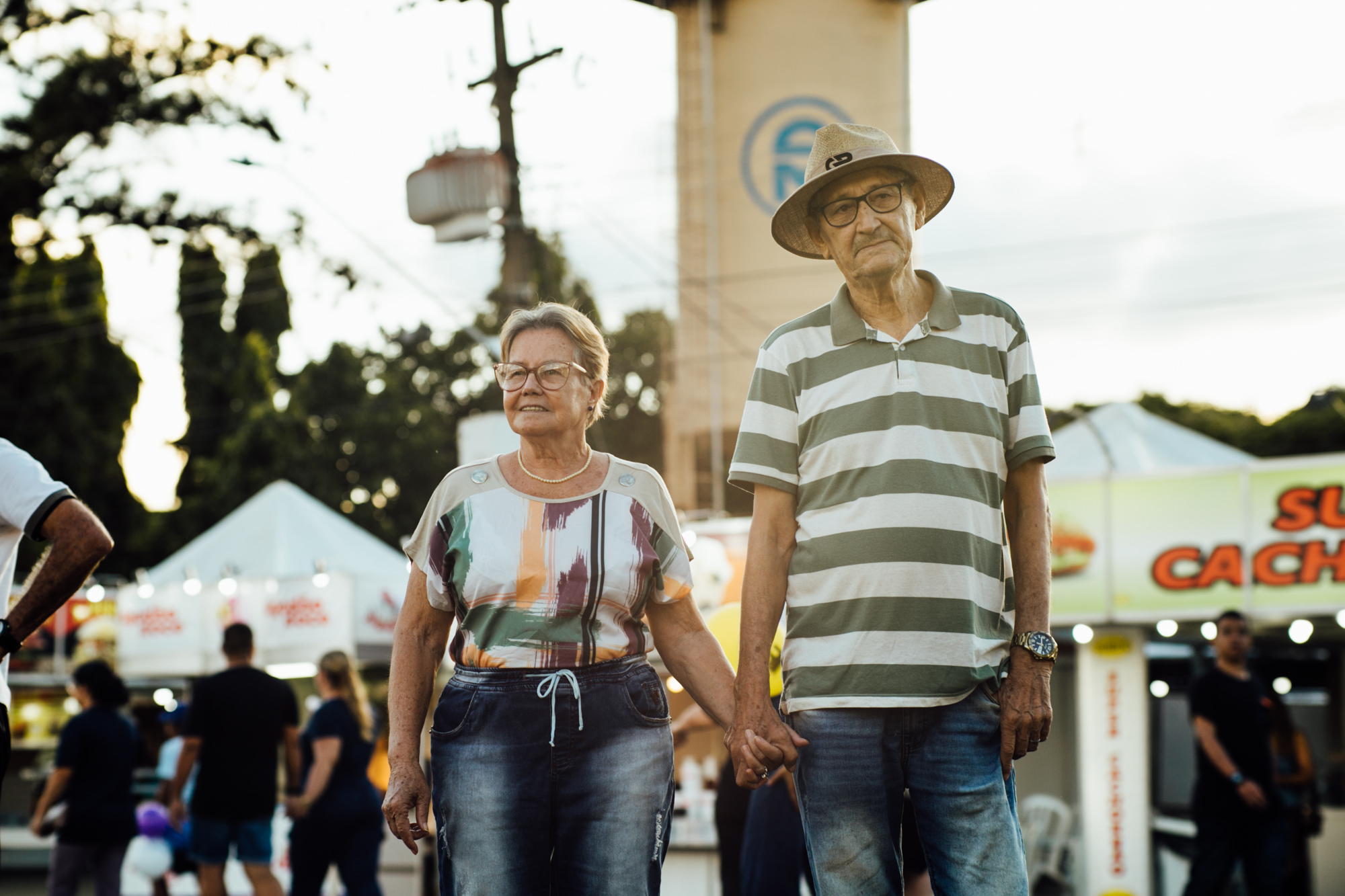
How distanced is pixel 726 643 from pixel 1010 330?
315 centimetres

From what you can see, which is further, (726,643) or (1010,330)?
(726,643)

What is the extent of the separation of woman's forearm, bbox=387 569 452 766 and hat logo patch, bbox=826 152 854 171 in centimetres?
130

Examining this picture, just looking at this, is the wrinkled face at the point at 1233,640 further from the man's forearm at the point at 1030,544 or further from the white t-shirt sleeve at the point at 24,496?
the white t-shirt sleeve at the point at 24,496

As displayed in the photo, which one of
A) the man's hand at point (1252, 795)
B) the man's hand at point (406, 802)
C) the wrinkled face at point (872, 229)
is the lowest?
the man's hand at point (1252, 795)

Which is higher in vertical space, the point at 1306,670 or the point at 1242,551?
the point at 1242,551

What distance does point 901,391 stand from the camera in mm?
2625

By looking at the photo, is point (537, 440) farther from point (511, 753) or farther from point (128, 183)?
point (128, 183)

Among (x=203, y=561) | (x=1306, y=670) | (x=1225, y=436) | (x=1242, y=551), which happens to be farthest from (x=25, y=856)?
(x=1225, y=436)

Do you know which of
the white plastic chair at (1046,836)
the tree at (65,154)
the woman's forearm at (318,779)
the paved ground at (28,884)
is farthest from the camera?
the tree at (65,154)

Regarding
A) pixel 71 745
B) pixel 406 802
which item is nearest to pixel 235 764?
pixel 71 745

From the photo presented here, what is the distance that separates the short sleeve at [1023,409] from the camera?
2662 millimetres

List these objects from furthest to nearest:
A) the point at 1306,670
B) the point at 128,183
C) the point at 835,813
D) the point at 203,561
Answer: the point at 128,183 < the point at 1306,670 < the point at 203,561 < the point at 835,813

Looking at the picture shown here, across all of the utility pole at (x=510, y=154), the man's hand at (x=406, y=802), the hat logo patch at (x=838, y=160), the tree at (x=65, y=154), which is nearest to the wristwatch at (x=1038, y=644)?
the hat logo patch at (x=838, y=160)

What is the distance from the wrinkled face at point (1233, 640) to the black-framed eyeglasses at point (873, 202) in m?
5.61
